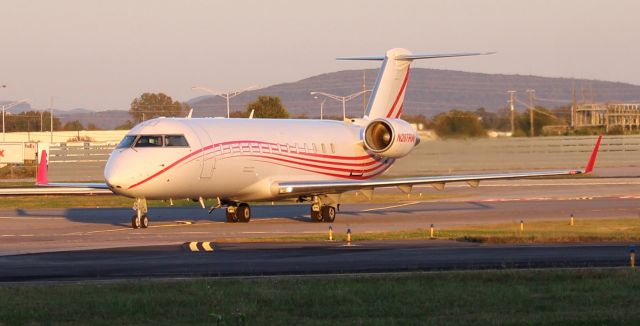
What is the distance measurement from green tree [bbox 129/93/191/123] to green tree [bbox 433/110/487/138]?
278 feet

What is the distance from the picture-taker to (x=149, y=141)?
31922 mm

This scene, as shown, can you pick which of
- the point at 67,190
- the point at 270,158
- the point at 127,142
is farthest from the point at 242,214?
the point at 67,190

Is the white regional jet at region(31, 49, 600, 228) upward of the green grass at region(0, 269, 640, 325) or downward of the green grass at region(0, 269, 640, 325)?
upward

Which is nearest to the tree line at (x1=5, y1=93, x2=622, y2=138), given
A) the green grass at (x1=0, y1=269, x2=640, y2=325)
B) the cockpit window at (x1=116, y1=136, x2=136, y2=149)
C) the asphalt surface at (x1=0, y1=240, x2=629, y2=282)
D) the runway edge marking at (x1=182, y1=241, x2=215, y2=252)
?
the cockpit window at (x1=116, y1=136, x2=136, y2=149)

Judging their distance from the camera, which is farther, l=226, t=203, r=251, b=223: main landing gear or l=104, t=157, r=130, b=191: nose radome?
l=226, t=203, r=251, b=223: main landing gear

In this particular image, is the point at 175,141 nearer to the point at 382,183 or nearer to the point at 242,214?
the point at 242,214

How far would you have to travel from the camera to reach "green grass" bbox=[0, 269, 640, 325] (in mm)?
13398

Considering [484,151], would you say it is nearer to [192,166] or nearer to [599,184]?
[599,184]

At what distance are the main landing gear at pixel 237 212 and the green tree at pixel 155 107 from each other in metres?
95.1

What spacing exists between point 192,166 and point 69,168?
4321 centimetres

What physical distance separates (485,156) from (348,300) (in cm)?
3777

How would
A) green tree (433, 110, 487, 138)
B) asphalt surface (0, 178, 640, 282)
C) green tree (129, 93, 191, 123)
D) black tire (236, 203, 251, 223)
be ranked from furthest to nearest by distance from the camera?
green tree (129, 93, 191, 123), green tree (433, 110, 487, 138), black tire (236, 203, 251, 223), asphalt surface (0, 178, 640, 282)

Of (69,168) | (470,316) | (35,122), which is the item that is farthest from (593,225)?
(35,122)

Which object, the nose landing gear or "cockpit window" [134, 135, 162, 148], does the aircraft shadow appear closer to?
the nose landing gear
